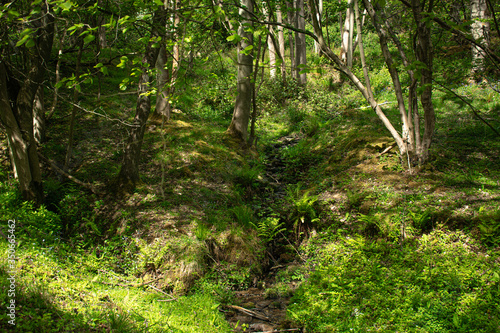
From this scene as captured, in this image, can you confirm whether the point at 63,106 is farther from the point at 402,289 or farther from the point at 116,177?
the point at 402,289

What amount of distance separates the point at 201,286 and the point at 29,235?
8.87 feet

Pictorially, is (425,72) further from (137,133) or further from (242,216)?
(137,133)

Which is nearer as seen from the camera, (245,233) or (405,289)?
(405,289)

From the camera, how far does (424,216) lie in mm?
4680

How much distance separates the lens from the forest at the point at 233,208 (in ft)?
11.7

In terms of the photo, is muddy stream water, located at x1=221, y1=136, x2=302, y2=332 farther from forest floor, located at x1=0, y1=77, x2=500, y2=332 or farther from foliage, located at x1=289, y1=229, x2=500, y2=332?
foliage, located at x1=289, y1=229, x2=500, y2=332

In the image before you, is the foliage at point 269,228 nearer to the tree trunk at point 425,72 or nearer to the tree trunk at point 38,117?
the tree trunk at point 425,72

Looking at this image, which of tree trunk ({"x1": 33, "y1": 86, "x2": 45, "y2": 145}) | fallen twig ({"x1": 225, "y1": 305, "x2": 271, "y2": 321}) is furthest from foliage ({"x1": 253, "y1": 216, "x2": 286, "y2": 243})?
tree trunk ({"x1": 33, "y1": 86, "x2": 45, "y2": 145})

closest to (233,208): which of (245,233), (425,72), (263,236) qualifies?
(245,233)

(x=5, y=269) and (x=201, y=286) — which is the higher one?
(x=5, y=269)

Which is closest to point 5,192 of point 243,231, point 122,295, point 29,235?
point 29,235

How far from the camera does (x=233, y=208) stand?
613 cm

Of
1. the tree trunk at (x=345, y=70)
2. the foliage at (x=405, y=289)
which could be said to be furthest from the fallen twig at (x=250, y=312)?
the tree trunk at (x=345, y=70)

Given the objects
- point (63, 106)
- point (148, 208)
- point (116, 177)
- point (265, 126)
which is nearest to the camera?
point (148, 208)
